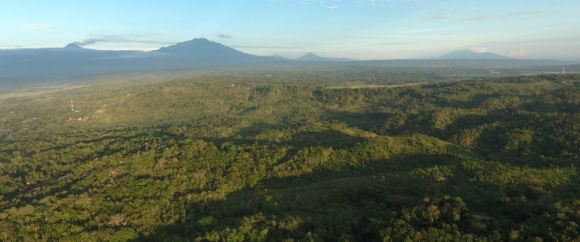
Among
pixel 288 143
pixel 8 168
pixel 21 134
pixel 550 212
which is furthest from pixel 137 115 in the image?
pixel 550 212

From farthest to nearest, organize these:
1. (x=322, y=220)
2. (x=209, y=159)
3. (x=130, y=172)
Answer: (x=209, y=159) < (x=130, y=172) < (x=322, y=220)

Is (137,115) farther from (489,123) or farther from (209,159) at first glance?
(489,123)

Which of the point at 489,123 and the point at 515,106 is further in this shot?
the point at 515,106

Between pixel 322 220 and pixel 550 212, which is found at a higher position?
pixel 550 212

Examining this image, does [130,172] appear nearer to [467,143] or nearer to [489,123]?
[467,143]

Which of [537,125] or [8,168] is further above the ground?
[537,125]

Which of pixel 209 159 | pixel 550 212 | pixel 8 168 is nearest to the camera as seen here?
pixel 550 212

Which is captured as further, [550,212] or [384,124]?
[384,124]

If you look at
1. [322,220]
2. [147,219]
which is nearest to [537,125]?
[322,220]

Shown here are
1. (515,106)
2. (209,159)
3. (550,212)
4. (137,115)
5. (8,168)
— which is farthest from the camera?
(137,115)
